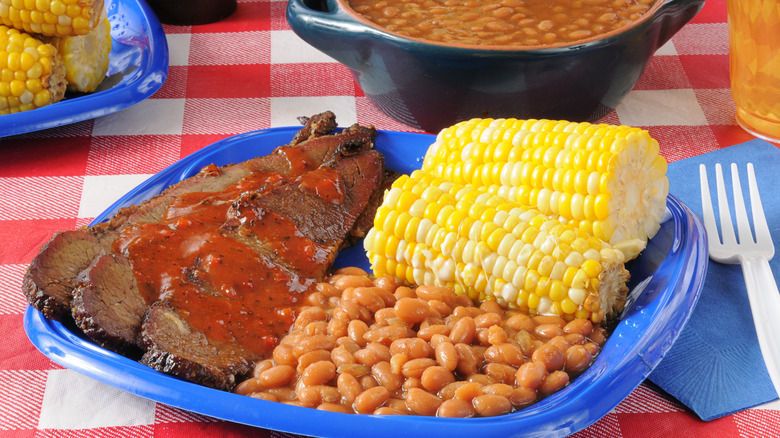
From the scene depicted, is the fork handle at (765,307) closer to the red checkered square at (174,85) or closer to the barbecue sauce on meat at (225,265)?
the barbecue sauce on meat at (225,265)

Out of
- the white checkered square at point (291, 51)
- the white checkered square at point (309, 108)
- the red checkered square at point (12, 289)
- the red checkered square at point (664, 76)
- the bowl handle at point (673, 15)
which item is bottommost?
the red checkered square at point (664, 76)

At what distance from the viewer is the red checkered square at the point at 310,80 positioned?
10.3 feet

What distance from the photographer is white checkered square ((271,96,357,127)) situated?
2.95 metres

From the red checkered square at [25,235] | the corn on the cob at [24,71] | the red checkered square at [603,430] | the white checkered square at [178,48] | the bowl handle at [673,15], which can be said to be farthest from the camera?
the white checkered square at [178,48]

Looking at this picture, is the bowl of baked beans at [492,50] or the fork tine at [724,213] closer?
the fork tine at [724,213]

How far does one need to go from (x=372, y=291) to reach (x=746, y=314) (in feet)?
3.23

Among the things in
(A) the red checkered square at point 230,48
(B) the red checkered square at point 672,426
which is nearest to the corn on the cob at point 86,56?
(A) the red checkered square at point 230,48

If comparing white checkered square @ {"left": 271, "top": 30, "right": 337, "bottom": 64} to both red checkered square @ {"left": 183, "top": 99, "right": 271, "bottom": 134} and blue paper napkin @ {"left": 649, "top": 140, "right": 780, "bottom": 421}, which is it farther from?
blue paper napkin @ {"left": 649, "top": 140, "right": 780, "bottom": 421}

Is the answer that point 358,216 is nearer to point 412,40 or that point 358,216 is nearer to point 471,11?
point 412,40

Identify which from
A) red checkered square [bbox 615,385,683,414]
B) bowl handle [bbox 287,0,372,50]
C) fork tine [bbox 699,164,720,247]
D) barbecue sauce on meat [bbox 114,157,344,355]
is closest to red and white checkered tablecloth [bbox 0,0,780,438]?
red checkered square [bbox 615,385,683,414]

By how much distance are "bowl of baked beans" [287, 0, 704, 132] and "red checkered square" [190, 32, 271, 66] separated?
68 cm

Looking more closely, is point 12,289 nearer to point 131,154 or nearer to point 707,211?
point 131,154

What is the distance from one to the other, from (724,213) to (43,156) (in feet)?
7.57

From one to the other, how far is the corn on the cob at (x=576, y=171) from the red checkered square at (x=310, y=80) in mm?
1130
